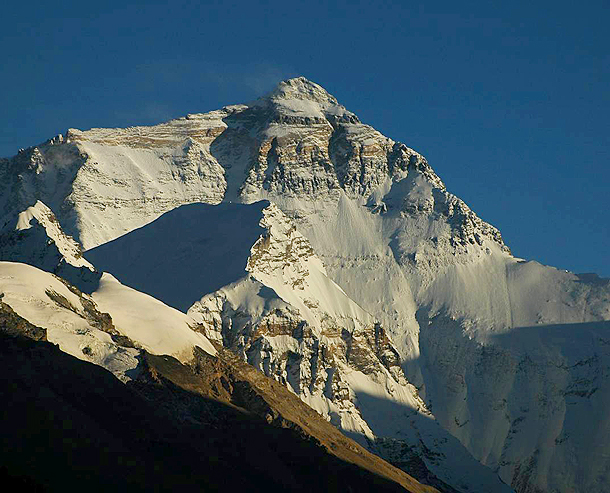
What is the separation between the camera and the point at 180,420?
186125 millimetres

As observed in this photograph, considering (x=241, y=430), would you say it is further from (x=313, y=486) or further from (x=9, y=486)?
(x=9, y=486)

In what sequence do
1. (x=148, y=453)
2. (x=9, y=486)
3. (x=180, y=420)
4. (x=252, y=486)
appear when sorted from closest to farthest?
(x=9, y=486)
(x=148, y=453)
(x=252, y=486)
(x=180, y=420)

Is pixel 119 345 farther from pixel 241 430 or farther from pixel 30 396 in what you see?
pixel 30 396

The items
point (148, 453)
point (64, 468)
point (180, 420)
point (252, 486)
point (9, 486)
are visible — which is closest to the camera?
point (9, 486)

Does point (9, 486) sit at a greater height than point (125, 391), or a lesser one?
lesser

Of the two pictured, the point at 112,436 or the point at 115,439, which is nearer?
the point at 115,439

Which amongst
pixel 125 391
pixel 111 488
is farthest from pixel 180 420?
pixel 111 488

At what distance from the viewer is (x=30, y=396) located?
156m

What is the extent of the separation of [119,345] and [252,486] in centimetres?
3138

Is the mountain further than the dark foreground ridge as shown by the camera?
Yes

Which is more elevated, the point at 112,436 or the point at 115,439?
the point at 112,436

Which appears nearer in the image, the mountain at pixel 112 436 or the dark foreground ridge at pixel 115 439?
the dark foreground ridge at pixel 115 439

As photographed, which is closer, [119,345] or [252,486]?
[252,486]

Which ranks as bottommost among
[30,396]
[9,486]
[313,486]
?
[9,486]
